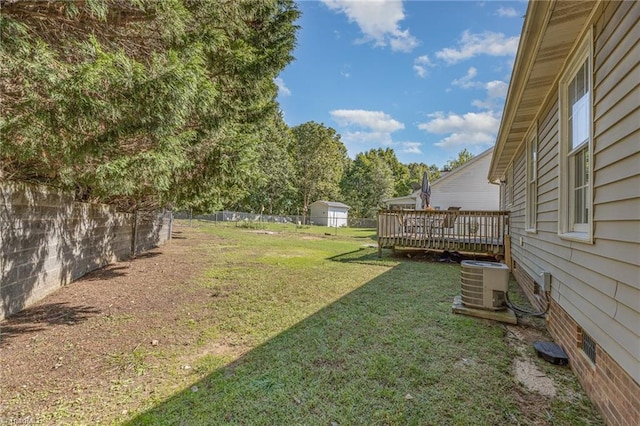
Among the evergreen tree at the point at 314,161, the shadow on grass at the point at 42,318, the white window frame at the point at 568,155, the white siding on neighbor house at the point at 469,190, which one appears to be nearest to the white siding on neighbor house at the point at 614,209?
the white window frame at the point at 568,155

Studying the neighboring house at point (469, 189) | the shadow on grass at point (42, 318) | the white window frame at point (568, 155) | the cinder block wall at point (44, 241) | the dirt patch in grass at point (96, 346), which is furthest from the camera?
the neighboring house at point (469, 189)

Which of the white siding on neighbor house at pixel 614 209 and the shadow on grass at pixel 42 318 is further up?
the white siding on neighbor house at pixel 614 209

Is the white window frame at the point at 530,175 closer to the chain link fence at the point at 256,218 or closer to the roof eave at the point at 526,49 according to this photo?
the roof eave at the point at 526,49

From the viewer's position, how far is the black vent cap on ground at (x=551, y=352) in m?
2.86

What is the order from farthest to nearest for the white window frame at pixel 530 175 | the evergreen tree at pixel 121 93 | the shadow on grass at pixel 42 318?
the white window frame at pixel 530 175
the shadow on grass at pixel 42 318
the evergreen tree at pixel 121 93

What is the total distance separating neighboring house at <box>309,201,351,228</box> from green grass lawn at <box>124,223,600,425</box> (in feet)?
95.5

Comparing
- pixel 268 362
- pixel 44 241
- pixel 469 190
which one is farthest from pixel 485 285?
pixel 469 190

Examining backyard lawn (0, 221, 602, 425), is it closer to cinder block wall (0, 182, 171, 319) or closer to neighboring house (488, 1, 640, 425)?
cinder block wall (0, 182, 171, 319)

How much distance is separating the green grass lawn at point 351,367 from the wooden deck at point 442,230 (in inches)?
135

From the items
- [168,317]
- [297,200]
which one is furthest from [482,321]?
[297,200]

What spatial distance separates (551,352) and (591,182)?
1753mm

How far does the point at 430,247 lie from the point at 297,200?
31.5m


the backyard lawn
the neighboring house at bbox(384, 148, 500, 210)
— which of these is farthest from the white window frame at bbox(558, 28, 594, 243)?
the neighboring house at bbox(384, 148, 500, 210)

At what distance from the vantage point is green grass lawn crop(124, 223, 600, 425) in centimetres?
211
